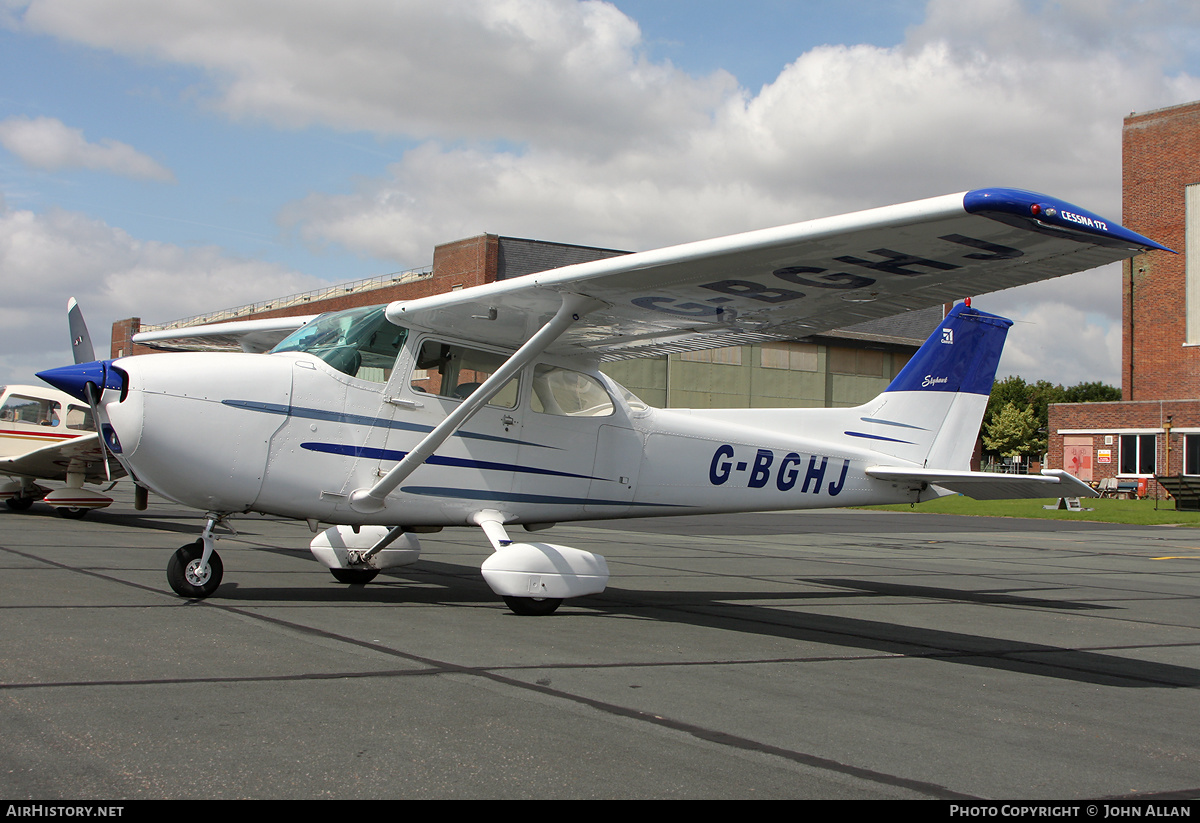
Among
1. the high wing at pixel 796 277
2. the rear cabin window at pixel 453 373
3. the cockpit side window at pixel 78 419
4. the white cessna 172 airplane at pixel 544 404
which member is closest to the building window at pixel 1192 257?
the white cessna 172 airplane at pixel 544 404

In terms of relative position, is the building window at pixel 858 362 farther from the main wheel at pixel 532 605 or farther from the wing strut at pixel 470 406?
the main wheel at pixel 532 605

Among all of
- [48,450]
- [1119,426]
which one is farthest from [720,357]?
[48,450]

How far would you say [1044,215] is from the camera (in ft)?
16.5

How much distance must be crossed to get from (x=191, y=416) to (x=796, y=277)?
14.4 ft

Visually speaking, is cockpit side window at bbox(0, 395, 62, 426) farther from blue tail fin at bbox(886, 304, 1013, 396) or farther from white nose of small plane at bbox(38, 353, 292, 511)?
blue tail fin at bbox(886, 304, 1013, 396)

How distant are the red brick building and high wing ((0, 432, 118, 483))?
41.4 meters

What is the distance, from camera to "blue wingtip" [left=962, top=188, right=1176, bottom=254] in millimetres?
4965

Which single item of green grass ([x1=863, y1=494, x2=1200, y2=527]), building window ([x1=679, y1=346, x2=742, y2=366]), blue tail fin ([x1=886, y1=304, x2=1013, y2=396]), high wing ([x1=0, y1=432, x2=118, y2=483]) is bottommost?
green grass ([x1=863, y1=494, x2=1200, y2=527])

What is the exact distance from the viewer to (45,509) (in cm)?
1908

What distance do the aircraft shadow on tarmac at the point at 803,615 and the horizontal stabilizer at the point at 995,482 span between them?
43.4 inches

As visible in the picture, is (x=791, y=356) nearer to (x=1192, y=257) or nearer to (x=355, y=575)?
(x=1192, y=257)

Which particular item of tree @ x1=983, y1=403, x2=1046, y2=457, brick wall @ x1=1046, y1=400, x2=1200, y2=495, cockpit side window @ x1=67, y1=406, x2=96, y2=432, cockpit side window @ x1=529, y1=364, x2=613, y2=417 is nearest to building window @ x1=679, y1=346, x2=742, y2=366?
brick wall @ x1=1046, y1=400, x2=1200, y2=495
